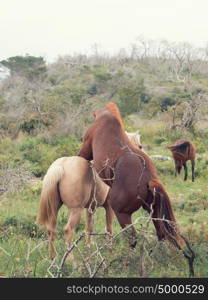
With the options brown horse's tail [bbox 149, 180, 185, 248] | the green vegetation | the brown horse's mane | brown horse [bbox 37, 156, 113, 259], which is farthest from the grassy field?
the brown horse's mane

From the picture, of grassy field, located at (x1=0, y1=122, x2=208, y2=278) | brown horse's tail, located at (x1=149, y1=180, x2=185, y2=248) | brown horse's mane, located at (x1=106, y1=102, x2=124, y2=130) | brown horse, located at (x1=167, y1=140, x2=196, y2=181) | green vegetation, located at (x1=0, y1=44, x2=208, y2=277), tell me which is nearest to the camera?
grassy field, located at (x1=0, y1=122, x2=208, y2=278)

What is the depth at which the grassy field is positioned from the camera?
4.31 m

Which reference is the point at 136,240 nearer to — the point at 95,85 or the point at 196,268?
the point at 196,268

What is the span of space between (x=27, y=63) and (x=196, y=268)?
39289 millimetres

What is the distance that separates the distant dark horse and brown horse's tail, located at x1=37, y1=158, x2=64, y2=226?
412 mm

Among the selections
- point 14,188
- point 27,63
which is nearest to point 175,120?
point 14,188

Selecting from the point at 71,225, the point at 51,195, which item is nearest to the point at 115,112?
the point at 51,195

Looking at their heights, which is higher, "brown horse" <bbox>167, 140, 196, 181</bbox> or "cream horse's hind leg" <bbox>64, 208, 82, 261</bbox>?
"cream horse's hind leg" <bbox>64, 208, 82, 261</bbox>

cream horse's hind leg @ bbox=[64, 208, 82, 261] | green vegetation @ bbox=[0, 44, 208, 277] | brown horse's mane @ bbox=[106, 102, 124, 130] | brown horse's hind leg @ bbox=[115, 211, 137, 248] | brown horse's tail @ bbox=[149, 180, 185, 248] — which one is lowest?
green vegetation @ bbox=[0, 44, 208, 277]

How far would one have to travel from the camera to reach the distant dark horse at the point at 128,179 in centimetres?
473

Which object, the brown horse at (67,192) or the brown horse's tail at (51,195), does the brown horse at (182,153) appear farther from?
the brown horse's tail at (51,195)

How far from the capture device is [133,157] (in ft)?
16.6

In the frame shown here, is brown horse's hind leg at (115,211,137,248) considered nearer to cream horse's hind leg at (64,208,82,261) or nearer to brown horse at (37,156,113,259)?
brown horse at (37,156,113,259)

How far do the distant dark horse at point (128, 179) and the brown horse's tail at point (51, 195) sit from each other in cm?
41
